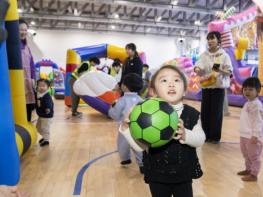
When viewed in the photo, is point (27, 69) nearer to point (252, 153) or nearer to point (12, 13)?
point (12, 13)

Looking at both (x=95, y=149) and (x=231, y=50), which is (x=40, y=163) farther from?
(x=231, y=50)

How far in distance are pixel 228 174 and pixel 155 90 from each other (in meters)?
1.68

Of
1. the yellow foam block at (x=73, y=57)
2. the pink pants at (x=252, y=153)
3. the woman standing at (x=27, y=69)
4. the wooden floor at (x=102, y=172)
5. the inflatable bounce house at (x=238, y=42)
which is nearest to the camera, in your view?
the wooden floor at (x=102, y=172)

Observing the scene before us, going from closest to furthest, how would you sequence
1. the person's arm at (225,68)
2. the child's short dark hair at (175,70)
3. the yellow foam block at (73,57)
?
1. the child's short dark hair at (175,70)
2. the person's arm at (225,68)
3. the yellow foam block at (73,57)

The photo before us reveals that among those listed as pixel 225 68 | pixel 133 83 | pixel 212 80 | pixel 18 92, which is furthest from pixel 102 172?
pixel 225 68

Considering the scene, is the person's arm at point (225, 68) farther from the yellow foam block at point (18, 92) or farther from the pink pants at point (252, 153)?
the yellow foam block at point (18, 92)

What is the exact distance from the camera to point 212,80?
152 inches

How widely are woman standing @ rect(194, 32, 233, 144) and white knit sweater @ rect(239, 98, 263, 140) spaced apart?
1293mm

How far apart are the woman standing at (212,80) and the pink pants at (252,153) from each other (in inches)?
53.6

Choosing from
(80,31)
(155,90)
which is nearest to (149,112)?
(155,90)

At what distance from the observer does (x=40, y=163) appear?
309 cm

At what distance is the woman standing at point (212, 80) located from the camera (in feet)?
12.4

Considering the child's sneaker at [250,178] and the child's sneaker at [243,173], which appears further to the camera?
the child's sneaker at [243,173]

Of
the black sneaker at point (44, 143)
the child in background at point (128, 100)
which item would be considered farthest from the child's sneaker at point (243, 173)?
the black sneaker at point (44, 143)
